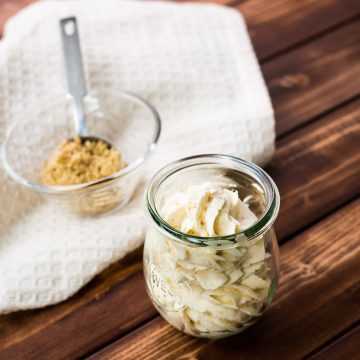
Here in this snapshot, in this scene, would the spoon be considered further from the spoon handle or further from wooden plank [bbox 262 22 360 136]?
wooden plank [bbox 262 22 360 136]

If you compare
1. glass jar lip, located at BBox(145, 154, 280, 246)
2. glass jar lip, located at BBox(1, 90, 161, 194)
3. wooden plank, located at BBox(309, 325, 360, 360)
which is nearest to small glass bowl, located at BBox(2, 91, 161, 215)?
glass jar lip, located at BBox(1, 90, 161, 194)

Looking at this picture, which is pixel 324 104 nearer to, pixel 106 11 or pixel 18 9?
pixel 106 11

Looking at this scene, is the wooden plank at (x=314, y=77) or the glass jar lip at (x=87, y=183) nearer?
the glass jar lip at (x=87, y=183)

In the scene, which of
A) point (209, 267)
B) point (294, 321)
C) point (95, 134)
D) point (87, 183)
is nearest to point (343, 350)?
point (294, 321)

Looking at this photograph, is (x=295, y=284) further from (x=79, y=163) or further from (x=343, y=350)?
(x=79, y=163)

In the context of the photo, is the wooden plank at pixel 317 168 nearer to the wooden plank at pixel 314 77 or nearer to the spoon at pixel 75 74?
the wooden plank at pixel 314 77

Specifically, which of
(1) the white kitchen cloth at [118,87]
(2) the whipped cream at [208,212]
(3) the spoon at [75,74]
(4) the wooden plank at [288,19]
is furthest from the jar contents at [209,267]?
(4) the wooden plank at [288,19]

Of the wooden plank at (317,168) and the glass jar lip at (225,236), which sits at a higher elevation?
the glass jar lip at (225,236)

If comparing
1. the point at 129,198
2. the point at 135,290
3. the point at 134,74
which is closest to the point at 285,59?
the point at 134,74
